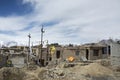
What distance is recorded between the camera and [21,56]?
46125 mm

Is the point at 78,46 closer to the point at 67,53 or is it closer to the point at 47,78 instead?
the point at 67,53

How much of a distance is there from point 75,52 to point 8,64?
633 inches

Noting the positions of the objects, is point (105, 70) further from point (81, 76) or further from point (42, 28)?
point (42, 28)

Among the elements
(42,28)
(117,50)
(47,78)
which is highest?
(42,28)

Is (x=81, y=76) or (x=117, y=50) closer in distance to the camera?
(x=81, y=76)

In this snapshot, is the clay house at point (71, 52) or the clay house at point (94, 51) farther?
the clay house at point (71, 52)

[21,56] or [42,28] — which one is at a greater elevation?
[42,28]

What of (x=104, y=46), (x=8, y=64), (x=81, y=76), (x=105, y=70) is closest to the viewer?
(x=81, y=76)

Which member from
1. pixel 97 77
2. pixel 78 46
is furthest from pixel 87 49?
pixel 97 77

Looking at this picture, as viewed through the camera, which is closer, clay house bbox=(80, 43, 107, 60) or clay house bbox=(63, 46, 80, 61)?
clay house bbox=(80, 43, 107, 60)

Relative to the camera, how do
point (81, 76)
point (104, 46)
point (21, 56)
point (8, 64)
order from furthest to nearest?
point (104, 46)
point (21, 56)
point (8, 64)
point (81, 76)

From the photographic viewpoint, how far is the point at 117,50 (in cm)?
3125

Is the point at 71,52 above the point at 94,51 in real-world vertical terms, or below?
below

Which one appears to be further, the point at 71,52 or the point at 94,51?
the point at 71,52
